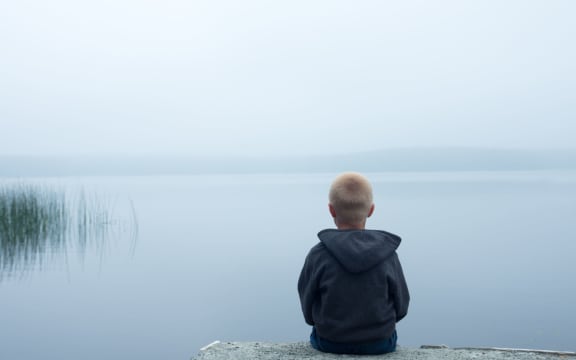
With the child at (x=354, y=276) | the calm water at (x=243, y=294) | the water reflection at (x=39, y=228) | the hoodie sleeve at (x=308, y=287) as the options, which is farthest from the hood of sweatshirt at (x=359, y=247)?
the water reflection at (x=39, y=228)

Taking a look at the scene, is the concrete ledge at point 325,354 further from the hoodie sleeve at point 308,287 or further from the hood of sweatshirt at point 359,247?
the hood of sweatshirt at point 359,247

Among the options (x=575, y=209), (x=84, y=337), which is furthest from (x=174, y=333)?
(x=575, y=209)

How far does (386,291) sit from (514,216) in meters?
20.1

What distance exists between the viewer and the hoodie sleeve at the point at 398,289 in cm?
268

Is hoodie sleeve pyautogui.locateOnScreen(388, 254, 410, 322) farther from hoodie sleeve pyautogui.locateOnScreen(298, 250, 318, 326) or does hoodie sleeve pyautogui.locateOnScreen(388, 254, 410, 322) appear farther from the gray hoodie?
hoodie sleeve pyautogui.locateOnScreen(298, 250, 318, 326)

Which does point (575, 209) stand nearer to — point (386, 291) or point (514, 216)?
point (514, 216)

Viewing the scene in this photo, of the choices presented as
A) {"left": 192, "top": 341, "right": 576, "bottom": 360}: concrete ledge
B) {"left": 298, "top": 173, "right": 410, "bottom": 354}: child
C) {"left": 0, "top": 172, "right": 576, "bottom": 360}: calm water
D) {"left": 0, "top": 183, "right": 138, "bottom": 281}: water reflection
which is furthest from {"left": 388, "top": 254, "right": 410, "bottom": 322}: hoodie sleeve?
{"left": 0, "top": 183, "right": 138, "bottom": 281}: water reflection

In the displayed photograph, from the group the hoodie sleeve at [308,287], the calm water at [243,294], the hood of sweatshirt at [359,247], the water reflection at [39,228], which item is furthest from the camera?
the water reflection at [39,228]

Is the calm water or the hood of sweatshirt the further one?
→ the calm water

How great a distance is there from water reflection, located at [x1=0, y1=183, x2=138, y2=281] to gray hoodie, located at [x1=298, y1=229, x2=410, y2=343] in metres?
7.22

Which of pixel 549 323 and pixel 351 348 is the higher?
pixel 351 348

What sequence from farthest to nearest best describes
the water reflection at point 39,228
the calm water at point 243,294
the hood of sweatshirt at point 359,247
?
the water reflection at point 39,228 → the calm water at point 243,294 → the hood of sweatshirt at point 359,247

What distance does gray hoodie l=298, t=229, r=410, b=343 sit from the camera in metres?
2.62

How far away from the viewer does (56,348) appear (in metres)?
5.87
